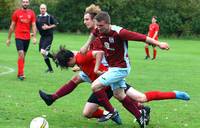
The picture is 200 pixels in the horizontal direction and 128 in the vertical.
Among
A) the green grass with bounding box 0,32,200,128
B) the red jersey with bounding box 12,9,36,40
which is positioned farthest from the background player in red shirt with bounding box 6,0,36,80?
the green grass with bounding box 0,32,200,128

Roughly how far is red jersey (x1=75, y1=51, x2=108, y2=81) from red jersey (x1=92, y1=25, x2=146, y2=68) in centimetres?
30

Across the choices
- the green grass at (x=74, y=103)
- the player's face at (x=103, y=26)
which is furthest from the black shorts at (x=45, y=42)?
the player's face at (x=103, y=26)

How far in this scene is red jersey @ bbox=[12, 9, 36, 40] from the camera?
48.0ft

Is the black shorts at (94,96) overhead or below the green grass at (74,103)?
overhead

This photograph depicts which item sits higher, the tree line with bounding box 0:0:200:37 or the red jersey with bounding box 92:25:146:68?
the red jersey with bounding box 92:25:146:68

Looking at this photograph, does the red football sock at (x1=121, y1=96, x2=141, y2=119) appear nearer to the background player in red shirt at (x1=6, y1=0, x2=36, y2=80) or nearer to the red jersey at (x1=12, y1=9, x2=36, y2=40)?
the background player in red shirt at (x1=6, y1=0, x2=36, y2=80)

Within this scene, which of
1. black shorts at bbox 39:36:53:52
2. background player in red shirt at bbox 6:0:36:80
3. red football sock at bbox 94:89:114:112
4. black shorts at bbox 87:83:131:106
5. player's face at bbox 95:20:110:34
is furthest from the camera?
black shorts at bbox 39:36:53:52

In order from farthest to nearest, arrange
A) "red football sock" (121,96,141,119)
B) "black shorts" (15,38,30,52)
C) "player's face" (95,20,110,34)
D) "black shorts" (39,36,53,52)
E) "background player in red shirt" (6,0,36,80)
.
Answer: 1. "black shorts" (39,36,53,52)
2. "background player in red shirt" (6,0,36,80)
3. "black shorts" (15,38,30,52)
4. "red football sock" (121,96,141,119)
5. "player's face" (95,20,110,34)

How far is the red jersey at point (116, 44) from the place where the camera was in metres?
7.64

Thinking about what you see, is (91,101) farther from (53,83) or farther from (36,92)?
(53,83)

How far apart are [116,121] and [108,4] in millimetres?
47198

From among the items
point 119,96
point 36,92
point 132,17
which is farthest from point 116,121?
point 132,17

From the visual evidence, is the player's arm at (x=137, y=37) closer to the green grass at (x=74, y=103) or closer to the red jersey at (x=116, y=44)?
the red jersey at (x=116, y=44)

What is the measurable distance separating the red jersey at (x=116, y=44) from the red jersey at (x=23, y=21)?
6.77 m
